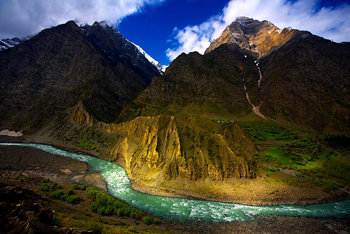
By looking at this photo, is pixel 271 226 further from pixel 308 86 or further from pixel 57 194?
pixel 308 86

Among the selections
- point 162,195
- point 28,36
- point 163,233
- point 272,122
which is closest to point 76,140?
point 162,195

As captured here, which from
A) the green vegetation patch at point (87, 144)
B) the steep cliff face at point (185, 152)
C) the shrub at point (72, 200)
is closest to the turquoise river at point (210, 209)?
the steep cliff face at point (185, 152)

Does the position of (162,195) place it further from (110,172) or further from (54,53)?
(54,53)

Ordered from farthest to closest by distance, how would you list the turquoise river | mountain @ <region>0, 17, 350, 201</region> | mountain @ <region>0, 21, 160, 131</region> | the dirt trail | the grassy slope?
mountain @ <region>0, 21, 160, 131</region>, the dirt trail, the grassy slope, mountain @ <region>0, 17, 350, 201</region>, the turquoise river

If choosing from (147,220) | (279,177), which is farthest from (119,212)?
(279,177)

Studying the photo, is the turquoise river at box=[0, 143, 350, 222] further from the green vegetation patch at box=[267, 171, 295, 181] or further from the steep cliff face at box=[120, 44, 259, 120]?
the steep cliff face at box=[120, 44, 259, 120]

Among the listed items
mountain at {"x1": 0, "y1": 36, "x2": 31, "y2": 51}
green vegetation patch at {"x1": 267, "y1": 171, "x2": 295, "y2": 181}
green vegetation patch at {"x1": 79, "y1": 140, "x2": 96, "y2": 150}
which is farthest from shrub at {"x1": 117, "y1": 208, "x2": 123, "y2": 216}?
mountain at {"x1": 0, "y1": 36, "x2": 31, "y2": 51}

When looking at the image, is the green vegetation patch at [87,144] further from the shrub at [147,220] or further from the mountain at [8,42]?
the mountain at [8,42]
